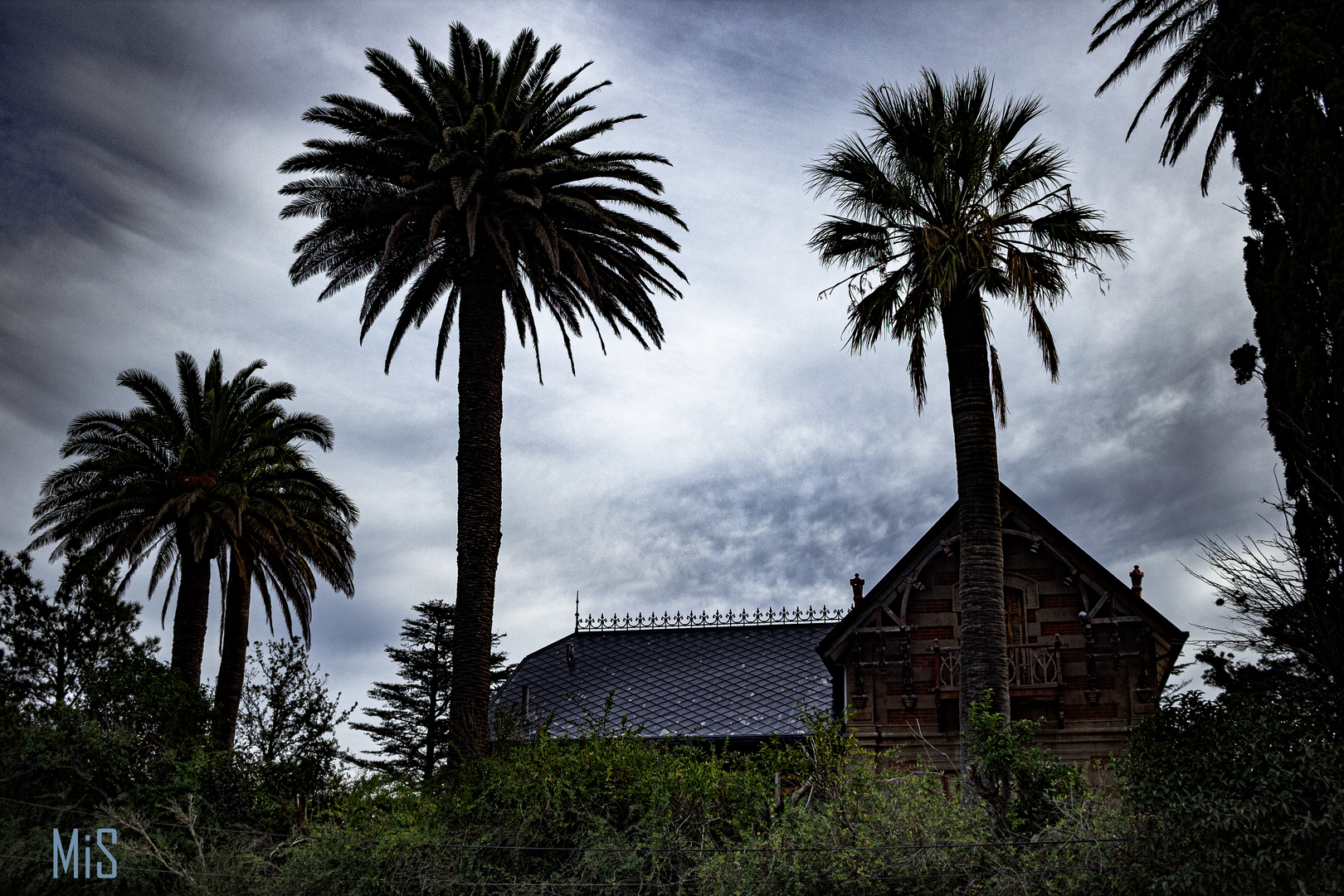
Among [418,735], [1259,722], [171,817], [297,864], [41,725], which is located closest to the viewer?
[1259,722]

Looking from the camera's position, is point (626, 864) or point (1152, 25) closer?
point (626, 864)

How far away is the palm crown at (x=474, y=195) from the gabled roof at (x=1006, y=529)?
7.09 meters

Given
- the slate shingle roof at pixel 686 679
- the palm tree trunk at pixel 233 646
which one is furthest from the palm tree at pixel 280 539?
the slate shingle roof at pixel 686 679

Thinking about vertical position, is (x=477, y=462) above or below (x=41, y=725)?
above

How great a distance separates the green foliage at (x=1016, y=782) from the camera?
13.2 metres

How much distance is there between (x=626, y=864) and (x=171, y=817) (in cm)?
910

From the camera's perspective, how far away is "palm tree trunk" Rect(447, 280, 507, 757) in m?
18.2

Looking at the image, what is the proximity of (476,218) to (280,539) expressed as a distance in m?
11.9

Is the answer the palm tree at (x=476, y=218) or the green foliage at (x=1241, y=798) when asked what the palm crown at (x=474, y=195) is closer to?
the palm tree at (x=476, y=218)

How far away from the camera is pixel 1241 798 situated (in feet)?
34.6

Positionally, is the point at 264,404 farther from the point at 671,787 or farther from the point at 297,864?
the point at 671,787

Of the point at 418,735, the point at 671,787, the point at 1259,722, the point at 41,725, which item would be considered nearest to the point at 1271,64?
the point at 1259,722

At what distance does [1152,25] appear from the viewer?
857 inches

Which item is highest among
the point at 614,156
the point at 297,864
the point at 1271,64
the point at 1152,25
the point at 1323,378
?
the point at 1152,25
